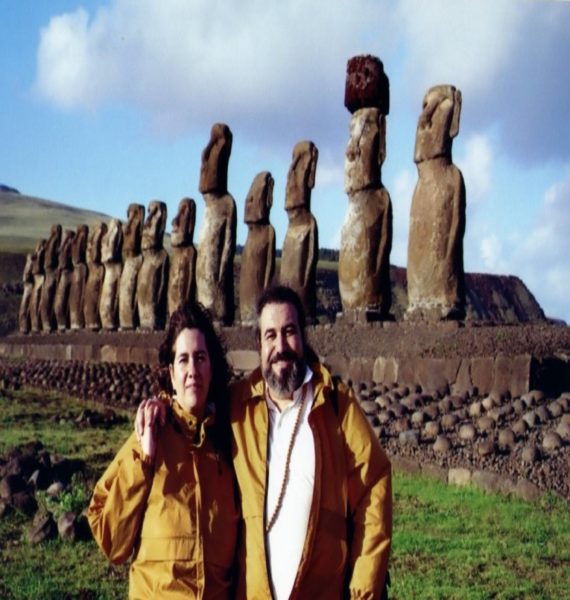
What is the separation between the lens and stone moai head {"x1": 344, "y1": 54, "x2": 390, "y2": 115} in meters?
13.8

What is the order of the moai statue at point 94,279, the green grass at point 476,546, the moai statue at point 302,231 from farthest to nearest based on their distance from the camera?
the moai statue at point 94,279, the moai statue at point 302,231, the green grass at point 476,546

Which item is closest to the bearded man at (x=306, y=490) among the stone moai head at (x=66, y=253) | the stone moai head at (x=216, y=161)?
the stone moai head at (x=216, y=161)

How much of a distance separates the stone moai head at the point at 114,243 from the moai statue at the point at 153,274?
3.07 metres

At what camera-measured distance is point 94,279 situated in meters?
26.7

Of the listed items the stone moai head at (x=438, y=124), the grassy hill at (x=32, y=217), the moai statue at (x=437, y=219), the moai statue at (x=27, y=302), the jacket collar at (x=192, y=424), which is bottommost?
the jacket collar at (x=192, y=424)

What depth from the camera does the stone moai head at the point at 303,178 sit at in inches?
597

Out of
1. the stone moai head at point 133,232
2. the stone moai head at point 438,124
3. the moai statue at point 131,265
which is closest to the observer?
the stone moai head at point 438,124

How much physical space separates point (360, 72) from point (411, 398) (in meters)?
5.59

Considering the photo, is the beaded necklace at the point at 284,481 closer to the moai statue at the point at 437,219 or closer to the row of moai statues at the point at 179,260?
the moai statue at the point at 437,219

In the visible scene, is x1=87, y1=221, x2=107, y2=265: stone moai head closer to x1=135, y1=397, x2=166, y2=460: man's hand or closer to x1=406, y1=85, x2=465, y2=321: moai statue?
x1=406, y1=85, x2=465, y2=321: moai statue

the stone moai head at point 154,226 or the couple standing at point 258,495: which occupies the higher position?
the stone moai head at point 154,226

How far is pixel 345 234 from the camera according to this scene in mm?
13492

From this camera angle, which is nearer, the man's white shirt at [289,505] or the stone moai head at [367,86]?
the man's white shirt at [289,505]

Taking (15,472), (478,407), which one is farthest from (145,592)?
(478,407)
